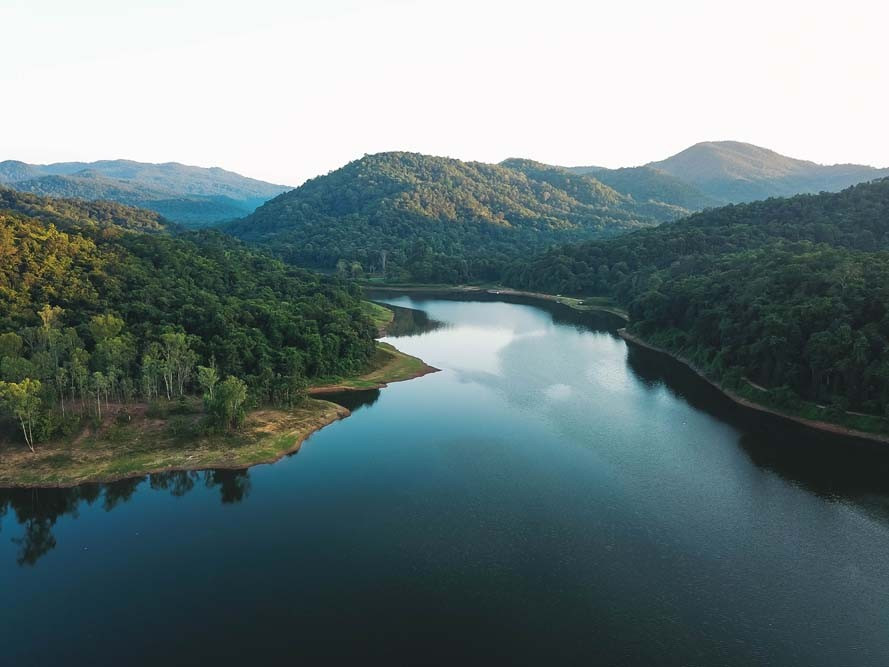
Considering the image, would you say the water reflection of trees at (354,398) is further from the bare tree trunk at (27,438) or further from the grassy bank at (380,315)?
the grassy bank at (380,315)

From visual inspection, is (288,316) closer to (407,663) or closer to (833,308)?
(407,663)

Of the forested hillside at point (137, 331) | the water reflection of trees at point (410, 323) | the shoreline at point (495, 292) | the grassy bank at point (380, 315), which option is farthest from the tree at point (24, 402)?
the shoreline at point (495, 292)

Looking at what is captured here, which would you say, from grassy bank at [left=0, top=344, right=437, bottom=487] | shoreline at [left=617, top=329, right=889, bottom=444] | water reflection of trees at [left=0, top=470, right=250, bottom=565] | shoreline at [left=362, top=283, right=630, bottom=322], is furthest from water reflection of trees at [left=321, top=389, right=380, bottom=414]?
shoreline at [left=362, top=283, right=630, bottom=322]

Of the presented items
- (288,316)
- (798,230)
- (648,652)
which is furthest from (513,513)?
(798,230)

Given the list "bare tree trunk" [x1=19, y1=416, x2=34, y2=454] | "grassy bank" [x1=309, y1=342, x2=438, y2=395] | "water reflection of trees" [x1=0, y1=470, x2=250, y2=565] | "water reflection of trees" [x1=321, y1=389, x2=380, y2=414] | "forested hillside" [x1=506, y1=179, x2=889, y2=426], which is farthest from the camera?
"grassy bank" [x1=309, y1=342, x2=438, y2=395]

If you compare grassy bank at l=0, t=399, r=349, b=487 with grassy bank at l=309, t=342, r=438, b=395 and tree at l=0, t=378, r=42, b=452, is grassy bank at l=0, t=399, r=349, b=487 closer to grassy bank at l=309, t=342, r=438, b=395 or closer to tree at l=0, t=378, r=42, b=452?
tree at l=0, t=378, r=42, b=452

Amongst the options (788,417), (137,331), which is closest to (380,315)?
(137,331)

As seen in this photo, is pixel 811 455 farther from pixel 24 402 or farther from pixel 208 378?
pixel 24 402
